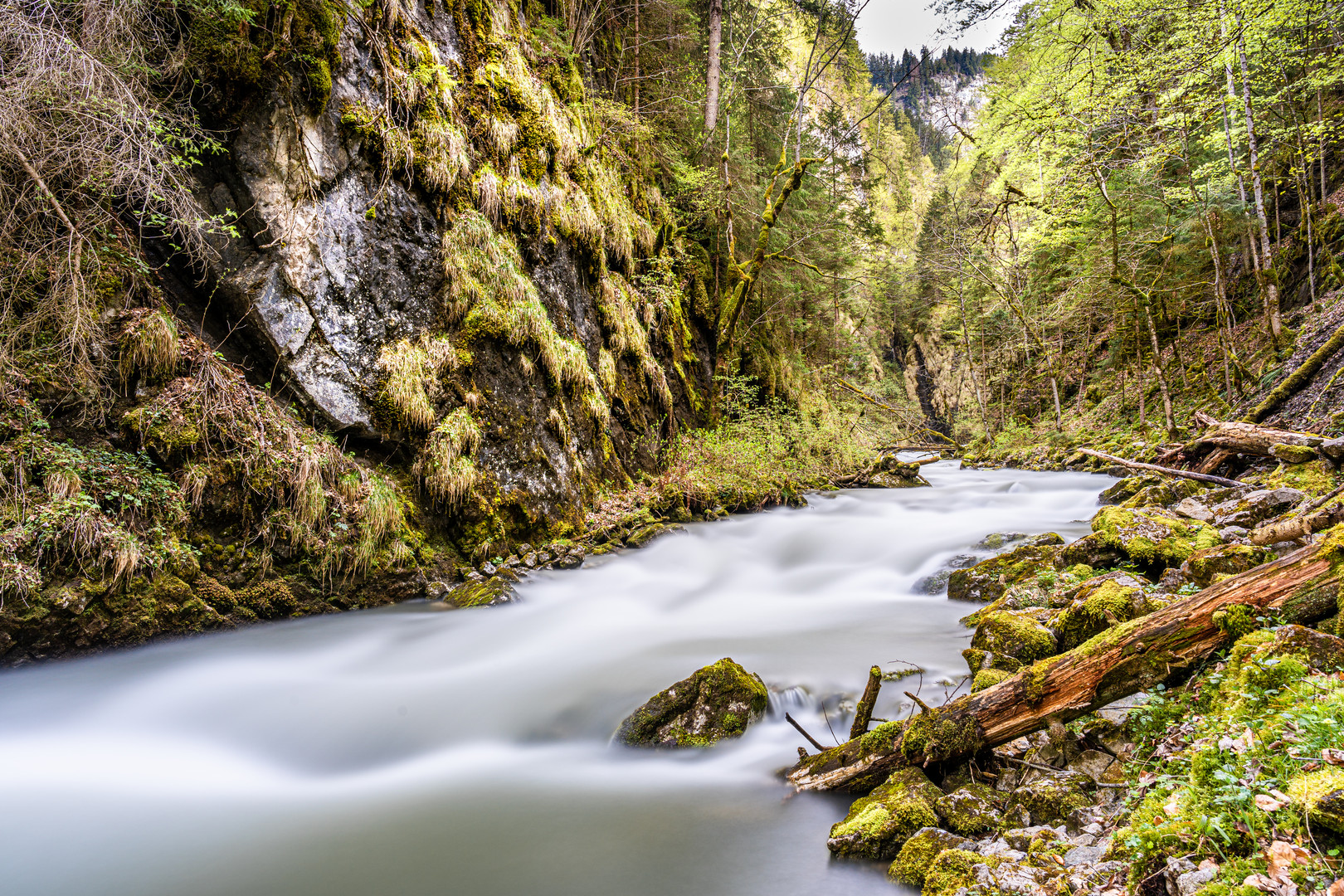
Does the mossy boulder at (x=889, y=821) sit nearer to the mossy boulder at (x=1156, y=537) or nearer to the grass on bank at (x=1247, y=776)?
the grass on bank at (x=1247, y=776)

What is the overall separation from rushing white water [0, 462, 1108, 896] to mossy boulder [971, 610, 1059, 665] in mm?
441

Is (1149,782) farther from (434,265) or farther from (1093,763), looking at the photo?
(434,265)

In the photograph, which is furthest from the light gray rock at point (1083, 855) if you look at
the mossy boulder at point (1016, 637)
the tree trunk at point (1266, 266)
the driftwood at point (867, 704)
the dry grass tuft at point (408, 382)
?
Result: the tree trunk at point (1266, 266)

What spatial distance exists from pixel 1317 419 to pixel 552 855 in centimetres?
919

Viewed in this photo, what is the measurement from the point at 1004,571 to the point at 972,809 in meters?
3.82

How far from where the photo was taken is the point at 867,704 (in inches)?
127

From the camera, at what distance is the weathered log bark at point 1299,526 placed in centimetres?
338

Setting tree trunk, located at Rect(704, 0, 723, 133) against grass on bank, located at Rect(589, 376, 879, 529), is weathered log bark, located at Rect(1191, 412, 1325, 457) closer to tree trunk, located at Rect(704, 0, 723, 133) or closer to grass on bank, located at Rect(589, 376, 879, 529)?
grass on bank, located at Rect(589, 376, 879, 529)

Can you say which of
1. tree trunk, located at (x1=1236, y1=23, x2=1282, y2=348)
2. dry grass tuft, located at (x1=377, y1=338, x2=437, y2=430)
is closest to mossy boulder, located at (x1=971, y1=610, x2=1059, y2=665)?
dry grass tuft, located at (x1=377, y1=338, x2=437, y2=430)

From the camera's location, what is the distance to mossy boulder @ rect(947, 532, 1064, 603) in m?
5.44

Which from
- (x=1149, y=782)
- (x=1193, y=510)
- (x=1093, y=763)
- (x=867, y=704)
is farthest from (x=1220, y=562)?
(x=1193, y=510)

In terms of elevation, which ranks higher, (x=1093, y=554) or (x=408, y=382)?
(x=408, y=382)

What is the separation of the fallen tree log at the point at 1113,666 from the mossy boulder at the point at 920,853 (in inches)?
17.0

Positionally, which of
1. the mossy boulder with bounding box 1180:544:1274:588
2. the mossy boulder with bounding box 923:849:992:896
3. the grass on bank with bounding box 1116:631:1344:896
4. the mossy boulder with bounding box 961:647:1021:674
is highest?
the grass on bank with bounding box 1116:631:1344:896
